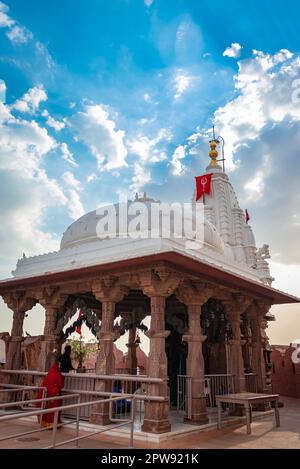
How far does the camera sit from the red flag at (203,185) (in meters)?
23.1

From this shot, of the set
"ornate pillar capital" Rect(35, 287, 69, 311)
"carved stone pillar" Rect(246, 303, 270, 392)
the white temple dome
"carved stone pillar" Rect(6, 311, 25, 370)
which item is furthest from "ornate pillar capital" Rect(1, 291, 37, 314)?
"carved stone pillar" Rect(246, 303, 270, 392)

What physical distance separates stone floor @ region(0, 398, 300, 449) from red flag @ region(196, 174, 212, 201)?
54.9 feet

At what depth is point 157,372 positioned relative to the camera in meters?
6.48

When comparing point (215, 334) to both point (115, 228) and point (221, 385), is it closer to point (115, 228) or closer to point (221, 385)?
point (221, 385)

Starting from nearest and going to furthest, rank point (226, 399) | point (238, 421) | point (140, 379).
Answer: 1. point (140, 379)
2. point (226, 399)
3. point (238, 421)

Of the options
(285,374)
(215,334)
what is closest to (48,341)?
(215,334)

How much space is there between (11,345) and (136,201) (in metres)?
5.05

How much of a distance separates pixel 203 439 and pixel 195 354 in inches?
60.2

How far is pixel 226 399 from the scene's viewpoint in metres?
6.99

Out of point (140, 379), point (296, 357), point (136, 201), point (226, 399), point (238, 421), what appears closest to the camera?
point (140, 379)

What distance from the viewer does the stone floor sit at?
5820 mm

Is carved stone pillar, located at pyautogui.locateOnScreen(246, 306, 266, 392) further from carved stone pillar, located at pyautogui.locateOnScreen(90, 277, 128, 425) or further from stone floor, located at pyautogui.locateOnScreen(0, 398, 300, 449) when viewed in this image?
carved stone pillar, located at pyautogui.locateOnScreen(90, 277, 128, 425)
